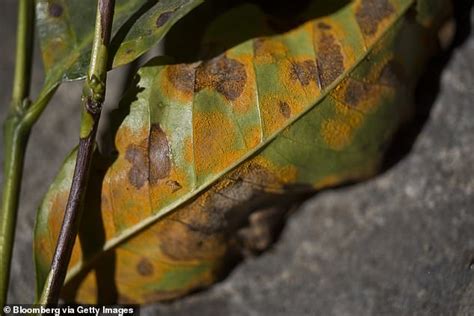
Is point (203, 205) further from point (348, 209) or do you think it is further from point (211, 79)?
point (348, 209)

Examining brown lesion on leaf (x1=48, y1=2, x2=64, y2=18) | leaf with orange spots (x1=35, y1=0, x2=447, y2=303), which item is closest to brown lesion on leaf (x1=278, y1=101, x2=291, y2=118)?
leaf with orange spots (x1=35, y1=0, x2=447, y2=303)

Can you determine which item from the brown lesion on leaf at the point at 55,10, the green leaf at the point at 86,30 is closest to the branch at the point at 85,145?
the green leaf at the point at 86,30

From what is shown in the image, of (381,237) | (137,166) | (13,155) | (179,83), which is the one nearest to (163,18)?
(179,83)

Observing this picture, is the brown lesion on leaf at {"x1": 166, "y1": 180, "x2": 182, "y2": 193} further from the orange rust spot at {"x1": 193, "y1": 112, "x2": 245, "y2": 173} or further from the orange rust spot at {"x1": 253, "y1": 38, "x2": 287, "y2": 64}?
the orange rust spot at {"x1": 253, "y1": 38, "x2": 287, "y2": 64}

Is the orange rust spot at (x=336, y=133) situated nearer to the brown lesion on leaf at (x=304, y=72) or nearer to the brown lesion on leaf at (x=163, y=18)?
the brown lesion on leaf at (x=304, y=72)

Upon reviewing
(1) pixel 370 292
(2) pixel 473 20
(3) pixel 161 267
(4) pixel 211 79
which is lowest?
(1) pixel 370 292

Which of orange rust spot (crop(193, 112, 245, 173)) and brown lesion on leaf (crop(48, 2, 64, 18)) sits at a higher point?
brown lesion on leaf (crop(48, 2, 64, 18))

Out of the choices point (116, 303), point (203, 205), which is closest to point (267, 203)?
point (203, 205)
